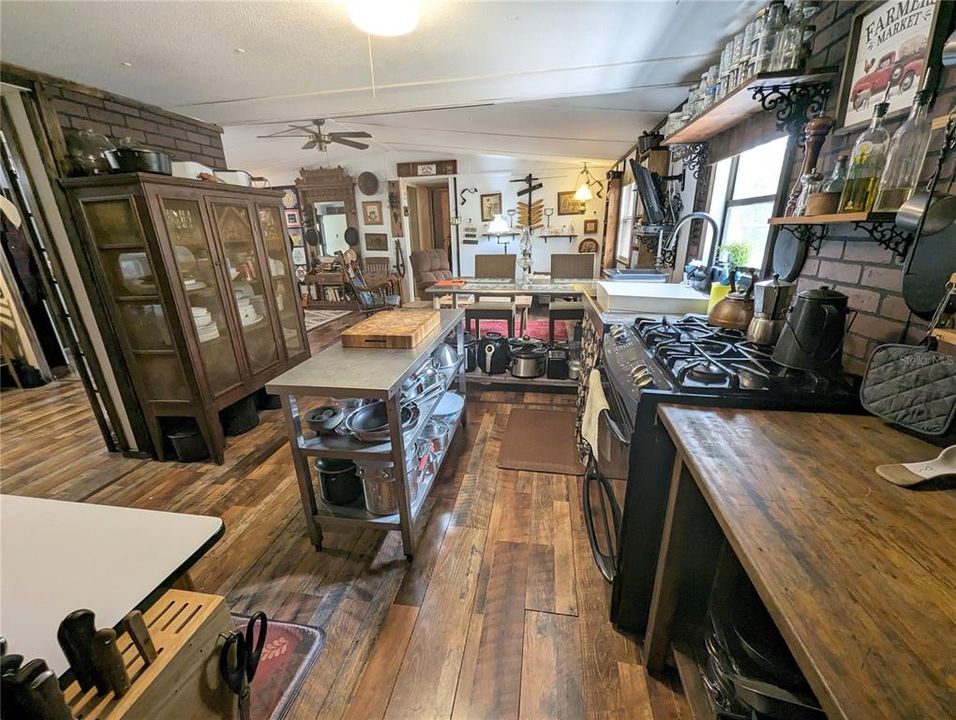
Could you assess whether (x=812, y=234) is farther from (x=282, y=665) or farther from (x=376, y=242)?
(x=376, y=242)

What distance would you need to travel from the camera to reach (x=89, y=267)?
7.13 ft

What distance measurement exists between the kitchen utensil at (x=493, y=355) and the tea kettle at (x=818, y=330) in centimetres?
239

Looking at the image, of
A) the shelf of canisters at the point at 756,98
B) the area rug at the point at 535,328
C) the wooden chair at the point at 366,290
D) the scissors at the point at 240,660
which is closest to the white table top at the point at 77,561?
the scissors at the point at 240,660

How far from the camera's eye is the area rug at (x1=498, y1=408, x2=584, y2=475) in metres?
2.35

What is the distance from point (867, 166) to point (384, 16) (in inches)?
69.5

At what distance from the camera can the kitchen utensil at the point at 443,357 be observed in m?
2.25

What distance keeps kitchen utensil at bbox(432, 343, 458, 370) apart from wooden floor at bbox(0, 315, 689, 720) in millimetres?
625


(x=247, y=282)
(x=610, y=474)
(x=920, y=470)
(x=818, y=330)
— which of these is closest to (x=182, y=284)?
(x=247, y=282)

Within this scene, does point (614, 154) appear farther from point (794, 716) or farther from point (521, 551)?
point (794, 716)

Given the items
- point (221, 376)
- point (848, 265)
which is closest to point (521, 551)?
point (848, 265)

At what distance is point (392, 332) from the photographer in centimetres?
180

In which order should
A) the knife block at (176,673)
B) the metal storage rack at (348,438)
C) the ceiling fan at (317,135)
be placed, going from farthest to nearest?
1. the ceiling fan at (317,135)
2. the metal storage rack at (348,438)
3. the knife block at (176,673)

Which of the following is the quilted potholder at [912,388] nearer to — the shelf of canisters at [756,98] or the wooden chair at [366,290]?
the shelf of canisters at [756,98]

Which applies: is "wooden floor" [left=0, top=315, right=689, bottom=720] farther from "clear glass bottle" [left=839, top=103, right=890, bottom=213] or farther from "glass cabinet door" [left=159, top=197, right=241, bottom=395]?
"clear glass bottle" [left=839, top=103, right=890, bottom=213]
